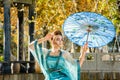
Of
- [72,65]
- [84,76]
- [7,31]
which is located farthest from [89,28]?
[84,76]

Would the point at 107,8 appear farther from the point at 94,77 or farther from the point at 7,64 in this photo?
the point at 7,64

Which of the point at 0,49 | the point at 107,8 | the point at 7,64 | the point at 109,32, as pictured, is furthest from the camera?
the point at 0,49

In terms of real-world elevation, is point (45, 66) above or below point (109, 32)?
below

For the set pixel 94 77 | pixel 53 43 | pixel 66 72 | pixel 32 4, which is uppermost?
pixel 32 4

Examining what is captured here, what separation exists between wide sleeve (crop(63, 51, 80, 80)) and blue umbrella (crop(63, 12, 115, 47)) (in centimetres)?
54

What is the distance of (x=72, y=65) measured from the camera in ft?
14.3

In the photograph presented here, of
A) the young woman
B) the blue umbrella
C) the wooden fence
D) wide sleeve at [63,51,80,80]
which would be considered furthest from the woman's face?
the wooden fence

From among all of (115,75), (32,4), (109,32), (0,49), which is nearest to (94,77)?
(115,75)

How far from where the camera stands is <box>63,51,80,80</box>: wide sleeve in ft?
14.1

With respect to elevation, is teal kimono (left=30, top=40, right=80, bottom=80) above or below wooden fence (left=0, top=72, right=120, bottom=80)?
above

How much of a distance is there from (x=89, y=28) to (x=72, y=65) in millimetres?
660

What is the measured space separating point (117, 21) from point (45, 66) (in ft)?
44.0

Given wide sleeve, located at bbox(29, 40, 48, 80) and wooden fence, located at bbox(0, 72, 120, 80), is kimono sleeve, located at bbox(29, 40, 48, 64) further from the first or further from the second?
wooden fence, located at bbox(0, 72, 120, 80)

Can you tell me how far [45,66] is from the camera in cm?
422
